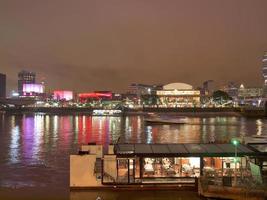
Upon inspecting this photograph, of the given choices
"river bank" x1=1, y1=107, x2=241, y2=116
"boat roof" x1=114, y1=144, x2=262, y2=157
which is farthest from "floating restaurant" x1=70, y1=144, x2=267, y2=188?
"river bank" x1=1, y1=107, x2=241, y2=116

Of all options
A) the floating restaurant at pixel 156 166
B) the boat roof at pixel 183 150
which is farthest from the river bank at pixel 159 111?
the floating restaurant at pixel 156 166

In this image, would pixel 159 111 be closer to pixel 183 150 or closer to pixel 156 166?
pixel 183 150

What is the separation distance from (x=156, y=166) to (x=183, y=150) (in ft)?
4.98

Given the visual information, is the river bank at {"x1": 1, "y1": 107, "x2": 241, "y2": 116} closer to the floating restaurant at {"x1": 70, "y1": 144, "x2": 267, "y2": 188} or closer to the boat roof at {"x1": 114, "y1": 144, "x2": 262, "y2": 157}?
the boat roof at {"x1": 114, "y1": 144, "x2": 262, "y2": 157}

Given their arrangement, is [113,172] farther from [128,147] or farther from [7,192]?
[7,192]

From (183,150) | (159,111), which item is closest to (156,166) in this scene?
(183,150)

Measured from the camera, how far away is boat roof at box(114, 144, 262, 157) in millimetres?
18250

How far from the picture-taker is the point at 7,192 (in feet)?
67.8

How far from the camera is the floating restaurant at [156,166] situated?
18.0 m

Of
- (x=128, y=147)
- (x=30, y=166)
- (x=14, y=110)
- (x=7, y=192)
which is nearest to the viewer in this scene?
(x=128, y=147)

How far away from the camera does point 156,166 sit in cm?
1839

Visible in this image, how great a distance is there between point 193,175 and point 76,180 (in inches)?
200

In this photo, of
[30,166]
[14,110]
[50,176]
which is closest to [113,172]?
[50,176]

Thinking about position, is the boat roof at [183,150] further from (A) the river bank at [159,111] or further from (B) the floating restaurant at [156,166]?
(A) the river bank at [159,111]
